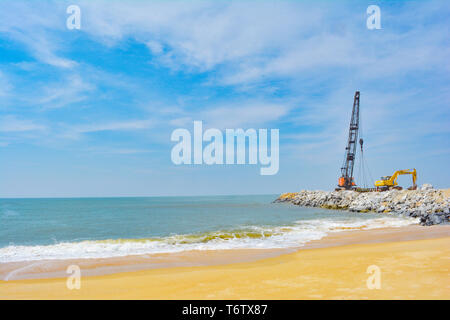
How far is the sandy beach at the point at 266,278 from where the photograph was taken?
6848mm

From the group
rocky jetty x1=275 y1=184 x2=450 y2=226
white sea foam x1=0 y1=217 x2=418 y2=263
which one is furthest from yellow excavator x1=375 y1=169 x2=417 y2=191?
white sea foam x1=0 y1=217 x2=418 y2=263

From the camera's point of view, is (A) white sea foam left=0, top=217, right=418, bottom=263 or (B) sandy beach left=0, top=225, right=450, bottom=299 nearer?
(B) sandy beach left=0, top=225, right=450, bottom=299

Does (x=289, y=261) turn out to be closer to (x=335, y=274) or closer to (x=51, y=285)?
(x=335, y=274)

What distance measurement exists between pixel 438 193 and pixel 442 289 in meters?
42.8

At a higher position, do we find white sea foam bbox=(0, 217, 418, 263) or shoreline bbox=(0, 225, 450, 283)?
shoreline bbox=(0, 225, 450, 283)

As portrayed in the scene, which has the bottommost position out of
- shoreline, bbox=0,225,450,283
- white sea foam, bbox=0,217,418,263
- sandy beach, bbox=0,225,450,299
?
white sea foam, bbox=0,217,418,263

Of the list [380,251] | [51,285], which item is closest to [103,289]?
[51,285]

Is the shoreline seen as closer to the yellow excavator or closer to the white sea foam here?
the white sea foam

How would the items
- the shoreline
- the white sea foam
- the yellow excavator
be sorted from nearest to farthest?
the shoreline
the white sea foam
the yellow excavator

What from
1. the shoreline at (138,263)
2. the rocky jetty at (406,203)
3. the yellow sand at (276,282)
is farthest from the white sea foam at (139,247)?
the rocky jetty at (406,203)

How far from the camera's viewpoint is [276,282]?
7953mm

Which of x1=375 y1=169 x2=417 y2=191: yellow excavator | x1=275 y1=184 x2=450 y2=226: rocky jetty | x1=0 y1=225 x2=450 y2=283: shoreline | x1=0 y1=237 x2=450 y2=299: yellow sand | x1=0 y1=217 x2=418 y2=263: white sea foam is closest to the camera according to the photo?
x1=0 y1=237 x2=450 y2=299: yellow sand

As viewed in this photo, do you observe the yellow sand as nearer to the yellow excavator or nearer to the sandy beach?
the sandy beach

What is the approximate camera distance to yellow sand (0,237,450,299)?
6766mm
